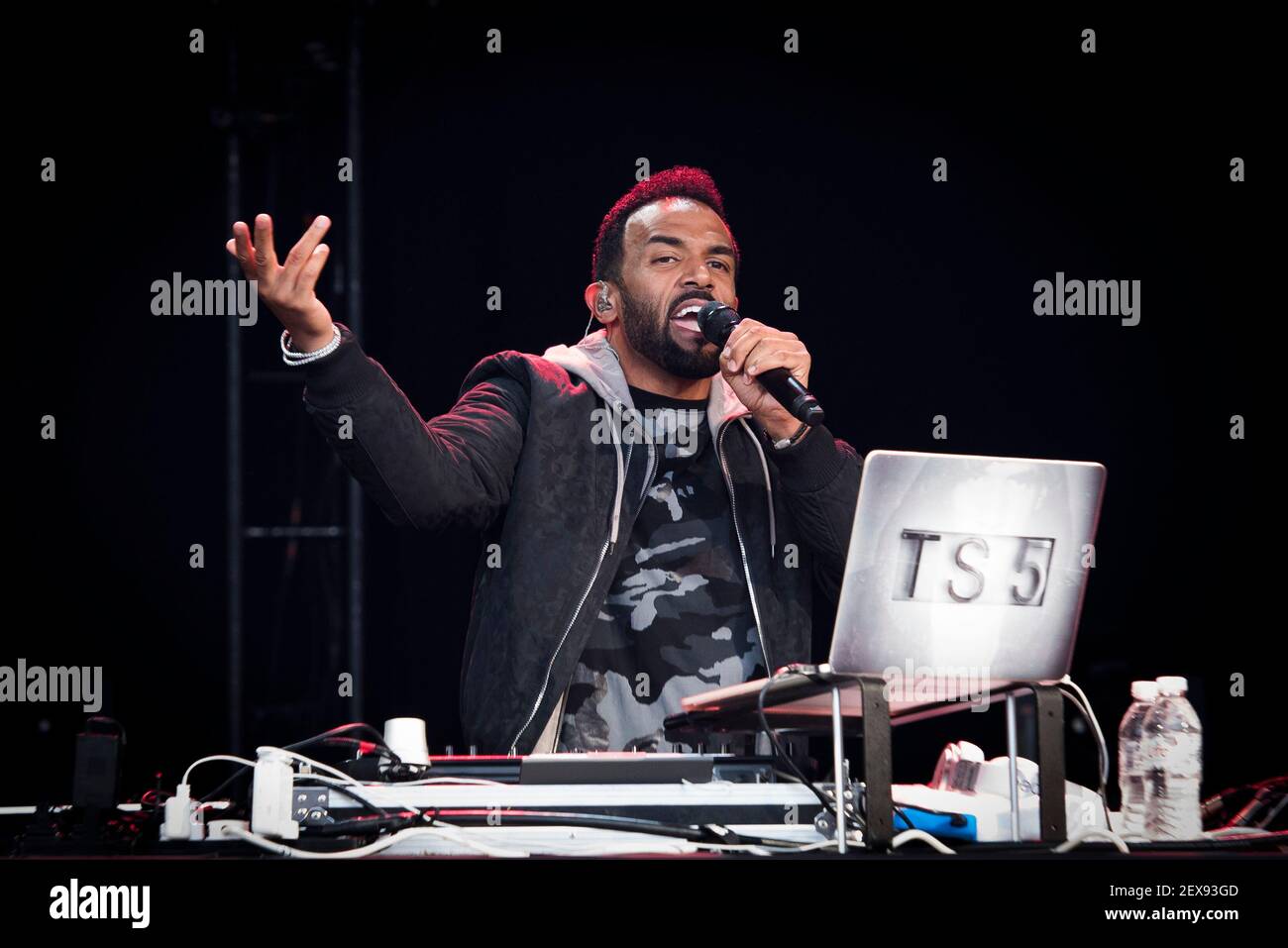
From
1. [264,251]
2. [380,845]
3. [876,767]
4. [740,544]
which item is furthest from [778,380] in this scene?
[380,845]

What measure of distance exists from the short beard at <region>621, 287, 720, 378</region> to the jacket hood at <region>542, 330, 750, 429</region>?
4 cm

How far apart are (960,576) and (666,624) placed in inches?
43.6

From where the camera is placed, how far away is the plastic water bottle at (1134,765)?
138cm

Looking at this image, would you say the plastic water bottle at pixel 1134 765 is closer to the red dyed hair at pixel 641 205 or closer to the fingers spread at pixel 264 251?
the fingers spread at pixel 264 251

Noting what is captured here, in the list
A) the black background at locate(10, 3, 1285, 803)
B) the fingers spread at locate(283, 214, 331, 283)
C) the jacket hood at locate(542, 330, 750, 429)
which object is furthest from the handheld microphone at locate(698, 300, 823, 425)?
the black background at locate(10, 3, 1285, 803)

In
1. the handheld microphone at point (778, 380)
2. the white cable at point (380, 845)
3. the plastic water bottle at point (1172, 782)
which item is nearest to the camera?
the white cable at point (380, 845)

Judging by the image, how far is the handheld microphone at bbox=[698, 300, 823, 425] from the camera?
178cm

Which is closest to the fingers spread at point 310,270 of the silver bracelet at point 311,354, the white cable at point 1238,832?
the silver bracelet at point 311,354

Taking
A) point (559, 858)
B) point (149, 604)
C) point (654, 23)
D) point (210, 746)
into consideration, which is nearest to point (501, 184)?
point (654, 23)

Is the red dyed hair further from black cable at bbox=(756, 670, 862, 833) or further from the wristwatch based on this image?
black cable at bbox=(756, 670, 862, 833)

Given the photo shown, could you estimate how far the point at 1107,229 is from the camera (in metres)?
3.30

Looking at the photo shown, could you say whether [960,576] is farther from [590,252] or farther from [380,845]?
[590,252]
